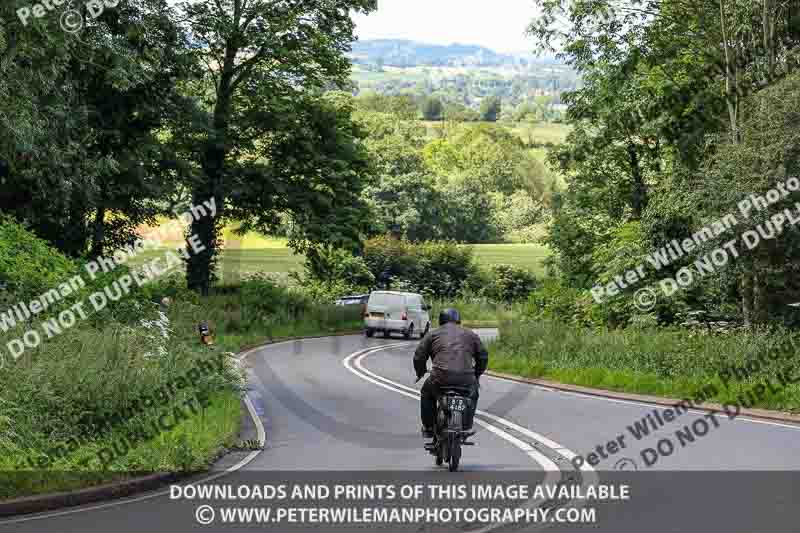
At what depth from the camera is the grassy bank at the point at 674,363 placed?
20.4 meters

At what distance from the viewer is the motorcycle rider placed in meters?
12.6

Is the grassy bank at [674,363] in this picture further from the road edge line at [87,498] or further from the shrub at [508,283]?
the shrub at [508,283]

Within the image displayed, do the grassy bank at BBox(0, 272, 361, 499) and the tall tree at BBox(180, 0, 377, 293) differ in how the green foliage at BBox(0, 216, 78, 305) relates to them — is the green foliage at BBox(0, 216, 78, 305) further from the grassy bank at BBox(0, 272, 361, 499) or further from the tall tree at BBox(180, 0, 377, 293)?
the tall tree at BBox(180, 0, 377, 293)

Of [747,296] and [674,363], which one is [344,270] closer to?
[747,296]

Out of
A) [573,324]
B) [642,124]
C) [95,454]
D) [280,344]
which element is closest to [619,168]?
[642,124]

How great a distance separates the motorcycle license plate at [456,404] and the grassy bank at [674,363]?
8.57 metres

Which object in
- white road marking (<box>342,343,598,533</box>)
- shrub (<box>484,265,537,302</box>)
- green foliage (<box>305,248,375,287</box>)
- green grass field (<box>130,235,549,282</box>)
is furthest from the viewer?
green grass field (<box>130,235,549,282</box>)

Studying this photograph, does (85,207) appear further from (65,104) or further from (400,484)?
(400,484)

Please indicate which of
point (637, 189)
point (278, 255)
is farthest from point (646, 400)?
point (278, 255)

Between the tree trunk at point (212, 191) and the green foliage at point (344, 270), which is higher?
the tree trunk at point (212, 191)

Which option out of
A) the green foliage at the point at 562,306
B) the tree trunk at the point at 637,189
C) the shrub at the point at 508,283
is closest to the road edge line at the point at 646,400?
the green foliage at the point at 562,306

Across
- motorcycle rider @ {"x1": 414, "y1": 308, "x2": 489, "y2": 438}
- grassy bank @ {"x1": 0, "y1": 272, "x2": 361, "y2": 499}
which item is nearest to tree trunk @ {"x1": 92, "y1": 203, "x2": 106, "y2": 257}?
grassy bank @ {"x1": 0, "y1": 272, "x2": 361, "y2": 499}

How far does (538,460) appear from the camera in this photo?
43.6ft

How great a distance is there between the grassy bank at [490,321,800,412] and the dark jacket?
8149 mm
